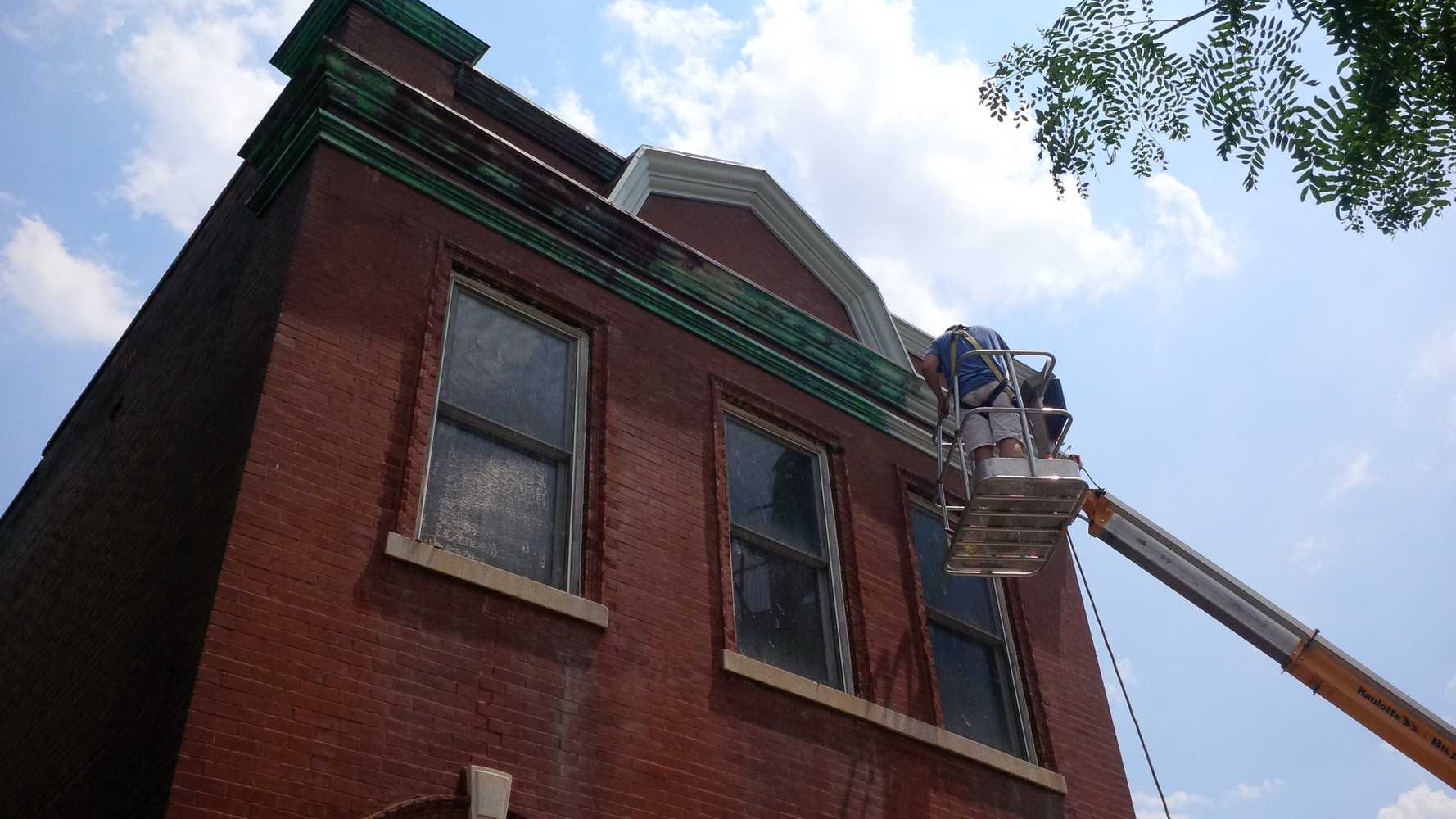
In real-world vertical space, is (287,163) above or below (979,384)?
above

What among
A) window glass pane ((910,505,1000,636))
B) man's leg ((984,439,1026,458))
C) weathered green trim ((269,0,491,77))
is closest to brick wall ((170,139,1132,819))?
window glass pane ((910,505,1000,636))

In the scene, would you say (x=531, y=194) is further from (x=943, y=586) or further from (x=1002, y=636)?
(x=1002, y=636)

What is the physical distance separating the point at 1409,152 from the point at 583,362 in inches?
244

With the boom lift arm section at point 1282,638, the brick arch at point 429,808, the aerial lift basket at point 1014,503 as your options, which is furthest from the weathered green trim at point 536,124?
the brick arch at point 429,808

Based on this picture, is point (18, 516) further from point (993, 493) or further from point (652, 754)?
point (993, 493)

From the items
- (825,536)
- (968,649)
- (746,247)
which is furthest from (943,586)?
(746,247)

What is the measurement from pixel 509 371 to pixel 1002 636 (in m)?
4.49

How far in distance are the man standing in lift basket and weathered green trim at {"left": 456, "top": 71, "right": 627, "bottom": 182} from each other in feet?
9.77

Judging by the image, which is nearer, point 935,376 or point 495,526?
point 495,526

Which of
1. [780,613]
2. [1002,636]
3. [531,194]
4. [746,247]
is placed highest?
[746,247]

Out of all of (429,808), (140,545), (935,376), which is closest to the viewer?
(429,808)

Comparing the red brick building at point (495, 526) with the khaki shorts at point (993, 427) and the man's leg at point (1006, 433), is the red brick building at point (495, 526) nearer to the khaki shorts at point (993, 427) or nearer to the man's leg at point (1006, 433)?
the khaki shorts at point (993, 427)

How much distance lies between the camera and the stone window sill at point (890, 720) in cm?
736

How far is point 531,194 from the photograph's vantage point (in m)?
8.23
